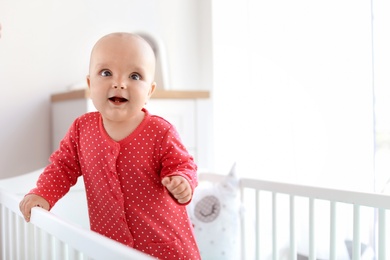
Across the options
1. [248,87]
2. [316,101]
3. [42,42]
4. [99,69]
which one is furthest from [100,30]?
[99,69]

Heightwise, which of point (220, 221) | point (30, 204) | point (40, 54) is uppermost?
point (40, 54)

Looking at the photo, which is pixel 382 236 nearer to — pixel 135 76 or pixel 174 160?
pixel 174 160

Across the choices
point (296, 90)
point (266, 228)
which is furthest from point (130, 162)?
point (266, 228)

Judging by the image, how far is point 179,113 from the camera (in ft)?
5.65

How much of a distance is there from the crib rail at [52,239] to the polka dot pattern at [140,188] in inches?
3.9

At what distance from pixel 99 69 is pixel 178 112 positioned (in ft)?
2.46

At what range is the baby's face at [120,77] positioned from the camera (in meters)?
0.97

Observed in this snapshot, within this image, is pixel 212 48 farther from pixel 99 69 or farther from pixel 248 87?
pixel 99 69

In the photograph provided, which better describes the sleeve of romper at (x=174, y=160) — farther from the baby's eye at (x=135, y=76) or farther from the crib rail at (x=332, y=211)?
the crib rail at (x=332, y=211)

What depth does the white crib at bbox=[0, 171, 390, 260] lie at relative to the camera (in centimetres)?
78

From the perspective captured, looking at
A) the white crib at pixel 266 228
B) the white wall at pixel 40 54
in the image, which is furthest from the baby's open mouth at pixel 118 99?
the white wall at pixel 40 54

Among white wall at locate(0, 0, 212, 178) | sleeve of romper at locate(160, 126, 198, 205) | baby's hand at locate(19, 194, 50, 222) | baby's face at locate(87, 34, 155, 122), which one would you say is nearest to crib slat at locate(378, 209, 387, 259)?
sleeve of romper at locate(160, 126, 198, 205)

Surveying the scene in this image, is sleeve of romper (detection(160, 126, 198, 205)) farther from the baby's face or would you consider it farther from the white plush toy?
the white plush toy

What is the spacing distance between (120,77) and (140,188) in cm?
22
